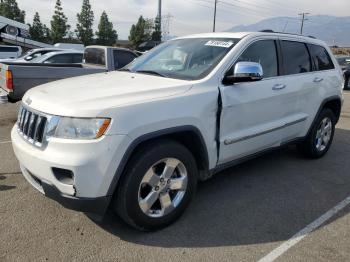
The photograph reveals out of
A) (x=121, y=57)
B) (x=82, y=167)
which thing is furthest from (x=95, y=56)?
(x=82, y=167)

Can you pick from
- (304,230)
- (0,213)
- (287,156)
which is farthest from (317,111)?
(0,213)

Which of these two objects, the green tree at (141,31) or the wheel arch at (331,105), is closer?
the wheel arch at (331,105)

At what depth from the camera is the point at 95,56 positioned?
9141mm

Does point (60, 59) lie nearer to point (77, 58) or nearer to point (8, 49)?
point (77, 58)

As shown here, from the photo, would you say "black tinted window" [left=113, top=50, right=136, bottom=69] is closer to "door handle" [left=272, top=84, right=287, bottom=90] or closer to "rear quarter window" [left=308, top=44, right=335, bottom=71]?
"rear quarter window" [left=308, top=44, right=335, bottom=71]

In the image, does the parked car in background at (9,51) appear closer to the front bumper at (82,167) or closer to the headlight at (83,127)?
the front bumper at (82,167)

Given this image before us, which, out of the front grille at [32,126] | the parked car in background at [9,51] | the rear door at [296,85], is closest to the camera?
the front grille at [32,126]

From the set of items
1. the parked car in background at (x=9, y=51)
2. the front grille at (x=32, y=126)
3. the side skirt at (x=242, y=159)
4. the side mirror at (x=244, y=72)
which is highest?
the side mirror at (x=244, y=72)

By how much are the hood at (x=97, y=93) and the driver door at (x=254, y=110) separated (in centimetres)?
59

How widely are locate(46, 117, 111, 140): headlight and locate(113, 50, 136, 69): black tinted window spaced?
617 cm

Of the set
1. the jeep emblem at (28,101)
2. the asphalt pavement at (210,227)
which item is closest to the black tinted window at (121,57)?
the asphalt pavement at (210,227)

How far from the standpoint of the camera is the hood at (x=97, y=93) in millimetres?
2875

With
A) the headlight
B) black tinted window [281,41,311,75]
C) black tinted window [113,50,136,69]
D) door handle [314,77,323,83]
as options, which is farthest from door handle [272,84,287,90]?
black tinted window [113,50,136,69]

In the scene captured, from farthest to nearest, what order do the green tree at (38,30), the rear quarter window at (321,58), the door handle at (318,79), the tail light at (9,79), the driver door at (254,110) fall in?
the green tree at (38,30) < the tail light at (9,79) < the rear quarter window at (321,58) < the door handle at (318,79) < the driver door at (254,110)
